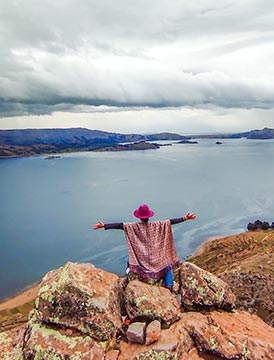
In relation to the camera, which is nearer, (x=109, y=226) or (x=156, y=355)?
(x=156, y=355)

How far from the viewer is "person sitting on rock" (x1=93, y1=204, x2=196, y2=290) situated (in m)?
10.5

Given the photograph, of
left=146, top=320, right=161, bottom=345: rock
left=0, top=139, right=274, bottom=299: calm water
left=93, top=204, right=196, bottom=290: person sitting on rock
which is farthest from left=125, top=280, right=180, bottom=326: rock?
left=0, top=139, right=274, bottom=299: calm water

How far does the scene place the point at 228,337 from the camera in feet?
29.7

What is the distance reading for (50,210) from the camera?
100 meters

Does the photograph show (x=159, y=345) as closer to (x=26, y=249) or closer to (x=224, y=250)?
(x=224, y=250)

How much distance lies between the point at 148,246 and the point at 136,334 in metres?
2.74

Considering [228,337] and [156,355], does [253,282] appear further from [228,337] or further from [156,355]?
[156,355]

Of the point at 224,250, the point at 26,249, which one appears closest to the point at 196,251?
the point at 224,250

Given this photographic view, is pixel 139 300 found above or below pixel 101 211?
above

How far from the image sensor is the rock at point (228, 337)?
343 inches

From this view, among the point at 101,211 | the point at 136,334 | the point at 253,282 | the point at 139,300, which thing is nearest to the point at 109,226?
the point at 139,300

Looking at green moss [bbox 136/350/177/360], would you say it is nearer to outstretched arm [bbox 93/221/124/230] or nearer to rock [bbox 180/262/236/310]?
rock [bbox 180/262/236/310]

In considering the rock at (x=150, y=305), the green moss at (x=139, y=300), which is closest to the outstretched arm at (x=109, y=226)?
the rock at (x=150, y=305)

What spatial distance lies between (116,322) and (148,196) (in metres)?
103
